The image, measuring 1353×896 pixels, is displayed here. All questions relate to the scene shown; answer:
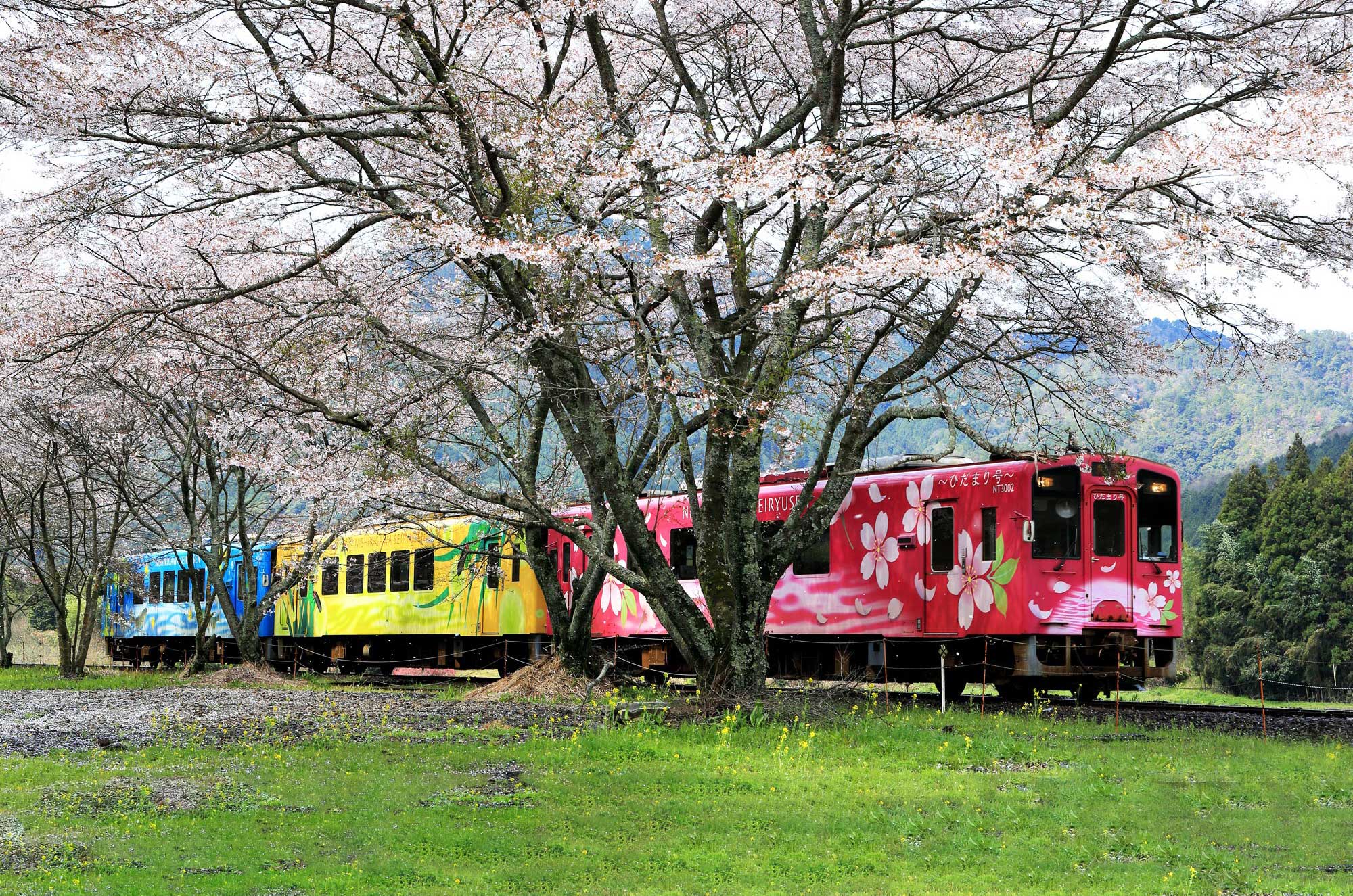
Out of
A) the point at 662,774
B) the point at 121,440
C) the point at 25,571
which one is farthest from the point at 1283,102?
the point at 25,571

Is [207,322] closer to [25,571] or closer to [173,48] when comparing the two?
[173,48]

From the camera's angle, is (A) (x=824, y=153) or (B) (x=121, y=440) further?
(B) (x=121, y=440)

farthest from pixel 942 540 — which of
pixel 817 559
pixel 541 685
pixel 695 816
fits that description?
pixel 695 816

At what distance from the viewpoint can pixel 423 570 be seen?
83.8ft

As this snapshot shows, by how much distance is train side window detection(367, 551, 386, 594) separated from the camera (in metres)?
26.6

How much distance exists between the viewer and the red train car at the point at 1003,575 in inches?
607

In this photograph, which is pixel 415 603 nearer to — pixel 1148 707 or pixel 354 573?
pixel 354 573

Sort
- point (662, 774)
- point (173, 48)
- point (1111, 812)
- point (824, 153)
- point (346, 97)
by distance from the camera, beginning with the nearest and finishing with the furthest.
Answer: point (1111, 812)
point (662, 774)
point (173, 48)
point (824, 153)
point (346, 97)

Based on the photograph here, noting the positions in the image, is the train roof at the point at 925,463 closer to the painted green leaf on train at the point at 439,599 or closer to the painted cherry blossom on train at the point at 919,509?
the painted cherry blossom on train at the point at 919,509

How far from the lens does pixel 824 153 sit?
469 inches

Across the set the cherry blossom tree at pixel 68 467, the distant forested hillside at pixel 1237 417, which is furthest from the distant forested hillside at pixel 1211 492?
the cherry blossom tree at pixel 68 467

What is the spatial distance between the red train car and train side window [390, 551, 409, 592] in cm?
1036

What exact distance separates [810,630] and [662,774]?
8283mm

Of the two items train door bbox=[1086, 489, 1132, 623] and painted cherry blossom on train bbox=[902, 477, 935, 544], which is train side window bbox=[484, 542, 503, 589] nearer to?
painted cherry blossom on train bbox=[902, 477, 935, 544]
